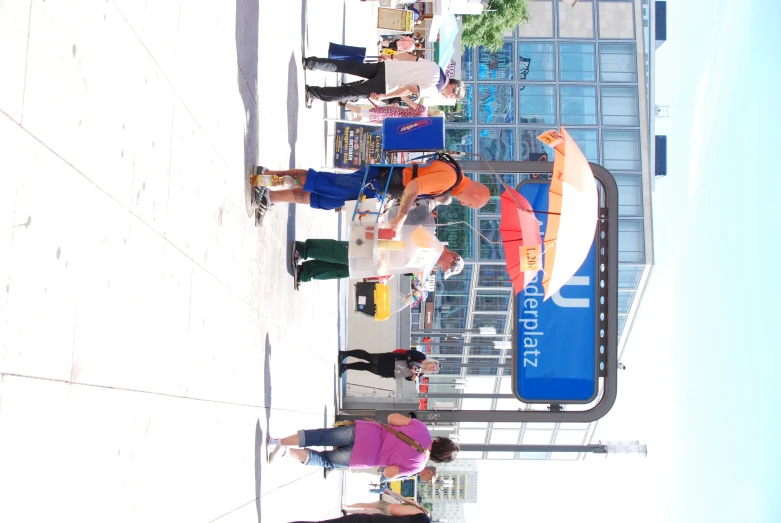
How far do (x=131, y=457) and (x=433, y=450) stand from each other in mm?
3940

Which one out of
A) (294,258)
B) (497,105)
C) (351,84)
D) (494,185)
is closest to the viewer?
(294,258)

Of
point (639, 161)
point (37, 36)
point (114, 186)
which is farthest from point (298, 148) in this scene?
point (639, 161)

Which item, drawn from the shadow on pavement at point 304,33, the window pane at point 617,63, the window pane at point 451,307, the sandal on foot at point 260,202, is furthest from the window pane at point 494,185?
the sandal on foot at point 260,202

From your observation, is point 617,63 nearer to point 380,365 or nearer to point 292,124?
point 380,365

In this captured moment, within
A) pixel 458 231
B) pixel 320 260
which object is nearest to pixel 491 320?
pixel 458 231

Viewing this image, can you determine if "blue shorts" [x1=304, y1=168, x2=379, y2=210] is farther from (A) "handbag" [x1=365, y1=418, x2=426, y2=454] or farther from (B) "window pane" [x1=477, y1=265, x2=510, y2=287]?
(B) "window pane" [x1=477, y1=265, x2=510, y2=287]

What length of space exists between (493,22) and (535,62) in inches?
132

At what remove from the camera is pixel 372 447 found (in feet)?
23.0

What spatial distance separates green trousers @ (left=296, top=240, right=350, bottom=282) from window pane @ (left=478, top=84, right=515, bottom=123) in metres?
24.3

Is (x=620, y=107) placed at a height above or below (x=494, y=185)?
above

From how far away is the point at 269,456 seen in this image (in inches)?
268

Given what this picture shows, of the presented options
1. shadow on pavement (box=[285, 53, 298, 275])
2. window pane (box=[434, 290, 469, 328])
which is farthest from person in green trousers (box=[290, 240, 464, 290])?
window pane (box=[434, 290, 469, 328])

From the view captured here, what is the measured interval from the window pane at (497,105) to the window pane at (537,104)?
1.68ft

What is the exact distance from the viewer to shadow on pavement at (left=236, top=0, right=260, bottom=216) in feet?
20.7
